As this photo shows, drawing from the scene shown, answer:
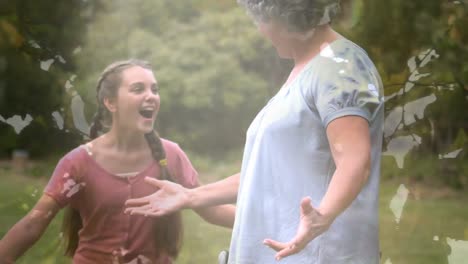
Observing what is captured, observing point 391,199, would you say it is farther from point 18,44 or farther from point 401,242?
point 18,44

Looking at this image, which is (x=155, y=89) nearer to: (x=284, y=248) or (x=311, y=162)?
(x=311, y=162)

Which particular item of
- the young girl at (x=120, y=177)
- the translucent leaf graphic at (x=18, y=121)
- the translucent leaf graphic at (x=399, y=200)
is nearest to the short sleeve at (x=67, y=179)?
the young girl at (x=120, y=177)

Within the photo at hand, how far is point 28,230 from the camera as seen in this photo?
335 cm

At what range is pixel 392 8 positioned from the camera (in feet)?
10.6

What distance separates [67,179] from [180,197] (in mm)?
455

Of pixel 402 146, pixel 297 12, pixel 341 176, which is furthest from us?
pixel 402 146

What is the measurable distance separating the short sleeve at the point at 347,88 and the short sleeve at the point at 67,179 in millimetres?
997

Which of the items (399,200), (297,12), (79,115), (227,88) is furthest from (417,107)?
(79,115)

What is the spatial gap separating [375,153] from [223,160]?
1.99 feet

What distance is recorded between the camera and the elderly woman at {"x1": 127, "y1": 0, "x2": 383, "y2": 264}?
2896 millimetres

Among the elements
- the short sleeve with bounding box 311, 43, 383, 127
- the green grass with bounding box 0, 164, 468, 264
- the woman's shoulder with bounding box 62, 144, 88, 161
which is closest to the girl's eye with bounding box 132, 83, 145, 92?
the woman's shoulder with bounding box 62, 144, 88, 161

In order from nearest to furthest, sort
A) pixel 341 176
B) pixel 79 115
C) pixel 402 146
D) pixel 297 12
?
pixel 341 176 → pixel 297 12 → pixel 402 146 → pixel 79 115

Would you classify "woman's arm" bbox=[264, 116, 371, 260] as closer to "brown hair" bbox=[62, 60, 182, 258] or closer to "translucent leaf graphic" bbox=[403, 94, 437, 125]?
"translucent leaf graphic" bbox=[403, 94, 437, 125]

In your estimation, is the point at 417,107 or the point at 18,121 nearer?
the point at 417,107
